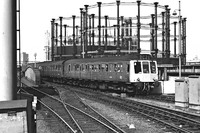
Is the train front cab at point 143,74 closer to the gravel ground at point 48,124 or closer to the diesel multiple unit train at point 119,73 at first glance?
the diesel multiple unit train at point 119,73

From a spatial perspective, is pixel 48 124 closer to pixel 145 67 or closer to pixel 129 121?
pixel 129 121

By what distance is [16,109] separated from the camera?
594 centimetres

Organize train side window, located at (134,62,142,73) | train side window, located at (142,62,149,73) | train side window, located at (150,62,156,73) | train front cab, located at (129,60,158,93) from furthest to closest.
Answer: train side window, located at (150,62,156,73) < train side window, located at (142,62,149,73) < train side window, located at (134,62,142,73) < train front cab, located at (129,60,158,93)

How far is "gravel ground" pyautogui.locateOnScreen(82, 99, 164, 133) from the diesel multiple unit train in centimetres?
738

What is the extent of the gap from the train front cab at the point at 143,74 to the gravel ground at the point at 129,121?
23.6 ft

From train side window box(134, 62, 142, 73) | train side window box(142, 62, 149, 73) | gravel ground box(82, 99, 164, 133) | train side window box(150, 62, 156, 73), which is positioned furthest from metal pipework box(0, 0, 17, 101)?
train side window box(150, 62, 156, 73)

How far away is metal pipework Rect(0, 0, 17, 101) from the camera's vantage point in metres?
7.23

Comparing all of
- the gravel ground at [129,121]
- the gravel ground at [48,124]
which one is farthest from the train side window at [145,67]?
the gravel ground at [48,124]

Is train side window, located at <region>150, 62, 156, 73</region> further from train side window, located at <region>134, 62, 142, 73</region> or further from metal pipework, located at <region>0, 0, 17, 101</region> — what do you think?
metal pipework, located at <region>0, 0, 17, 101</region>

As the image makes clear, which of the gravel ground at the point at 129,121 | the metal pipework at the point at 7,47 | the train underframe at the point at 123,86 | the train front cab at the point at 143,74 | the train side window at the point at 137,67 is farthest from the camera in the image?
the train underframe at the point at 123,86

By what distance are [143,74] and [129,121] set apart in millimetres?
11547

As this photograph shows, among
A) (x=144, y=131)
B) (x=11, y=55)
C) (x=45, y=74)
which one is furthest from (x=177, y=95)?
(x=45, y=74)

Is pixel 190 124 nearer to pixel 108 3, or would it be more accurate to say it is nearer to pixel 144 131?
pixel 144 131

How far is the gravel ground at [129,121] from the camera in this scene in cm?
1148
